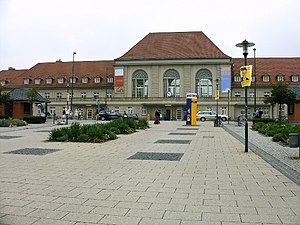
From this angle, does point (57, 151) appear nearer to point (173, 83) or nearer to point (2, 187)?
point (2, 187)

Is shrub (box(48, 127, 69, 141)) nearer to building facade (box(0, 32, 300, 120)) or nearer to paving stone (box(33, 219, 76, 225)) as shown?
paving stone (box(33, 219, 76, 225))

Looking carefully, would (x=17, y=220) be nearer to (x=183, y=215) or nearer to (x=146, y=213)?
(x=146, y=213)

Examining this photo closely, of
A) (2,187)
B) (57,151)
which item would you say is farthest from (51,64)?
(2,187)

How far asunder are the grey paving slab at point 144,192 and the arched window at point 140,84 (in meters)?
66.3

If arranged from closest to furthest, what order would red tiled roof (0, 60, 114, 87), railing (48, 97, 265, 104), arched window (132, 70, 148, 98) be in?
railing (48, 97, 265, 104) < arched window (132, 70, 148, 98) < red tiled roof (0, 60, 114, 87)

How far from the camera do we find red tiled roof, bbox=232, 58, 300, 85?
254 ft

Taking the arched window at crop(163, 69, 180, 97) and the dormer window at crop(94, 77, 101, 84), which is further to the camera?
the dormer window at crop(94, 77, 101, 84)

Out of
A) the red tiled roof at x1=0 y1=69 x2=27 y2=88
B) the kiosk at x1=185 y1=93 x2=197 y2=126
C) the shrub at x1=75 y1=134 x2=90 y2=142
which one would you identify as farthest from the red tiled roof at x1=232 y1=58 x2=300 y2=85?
the shrub at x1=75 y1=134 x2=90 y2=142

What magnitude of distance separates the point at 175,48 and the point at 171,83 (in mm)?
7480

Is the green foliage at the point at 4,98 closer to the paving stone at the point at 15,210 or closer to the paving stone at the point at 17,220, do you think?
the paving stone at the point at 15,210

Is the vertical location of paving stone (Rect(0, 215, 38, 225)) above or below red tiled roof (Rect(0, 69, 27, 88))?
below

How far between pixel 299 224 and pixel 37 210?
3.94 metres

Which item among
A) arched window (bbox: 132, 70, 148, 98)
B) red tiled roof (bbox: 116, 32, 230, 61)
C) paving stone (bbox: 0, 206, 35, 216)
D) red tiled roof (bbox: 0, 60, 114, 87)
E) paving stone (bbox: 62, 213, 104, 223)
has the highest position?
red tiled roof (bbox: 116, 32, 230, 61)

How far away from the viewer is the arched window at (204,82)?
75.6 m
